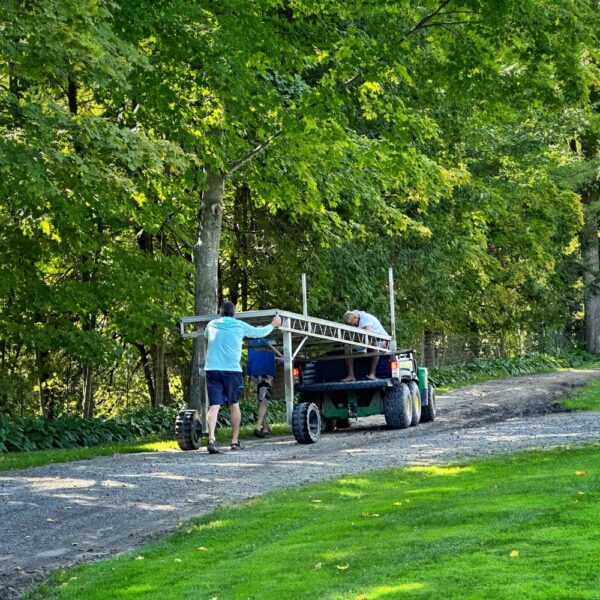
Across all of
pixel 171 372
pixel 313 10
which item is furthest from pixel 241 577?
pixel 171 372

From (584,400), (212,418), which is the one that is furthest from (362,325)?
(584,400)

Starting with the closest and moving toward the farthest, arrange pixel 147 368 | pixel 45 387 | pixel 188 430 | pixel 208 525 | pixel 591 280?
pixel 208 525 < pixel 188 430 < pixel 45 387 < pixel 147 368 < pixel 591 280

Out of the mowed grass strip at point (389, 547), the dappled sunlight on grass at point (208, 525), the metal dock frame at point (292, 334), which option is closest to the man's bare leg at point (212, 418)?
the metal dock frame at point (292, 334)

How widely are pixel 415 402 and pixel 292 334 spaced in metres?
3.17

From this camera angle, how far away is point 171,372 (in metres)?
36.3

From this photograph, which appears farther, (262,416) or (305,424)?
(262,416)

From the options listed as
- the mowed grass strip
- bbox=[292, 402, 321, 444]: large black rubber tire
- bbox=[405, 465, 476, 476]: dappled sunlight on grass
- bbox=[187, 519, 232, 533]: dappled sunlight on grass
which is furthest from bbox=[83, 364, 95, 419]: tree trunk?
bbox=[187, 519, 232, 533]: dappled sunlight on grass

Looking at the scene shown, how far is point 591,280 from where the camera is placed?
46.3 m

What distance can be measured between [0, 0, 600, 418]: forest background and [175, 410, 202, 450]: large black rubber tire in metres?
3.85

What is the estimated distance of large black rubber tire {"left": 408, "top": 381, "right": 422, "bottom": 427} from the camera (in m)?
20.1

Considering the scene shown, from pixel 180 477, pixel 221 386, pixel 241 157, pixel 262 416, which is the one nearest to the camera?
pixel 180 477

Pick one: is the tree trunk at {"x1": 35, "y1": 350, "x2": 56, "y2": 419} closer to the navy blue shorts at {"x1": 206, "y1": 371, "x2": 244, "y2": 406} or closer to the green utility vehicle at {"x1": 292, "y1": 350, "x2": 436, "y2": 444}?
the green utility vehicle at {"x1": 292, "y1": 350, "x2": 436, "y2": 444}

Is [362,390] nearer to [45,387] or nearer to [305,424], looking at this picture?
[305,424]

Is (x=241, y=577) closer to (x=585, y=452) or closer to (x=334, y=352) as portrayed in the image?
(x=585, y=452)
